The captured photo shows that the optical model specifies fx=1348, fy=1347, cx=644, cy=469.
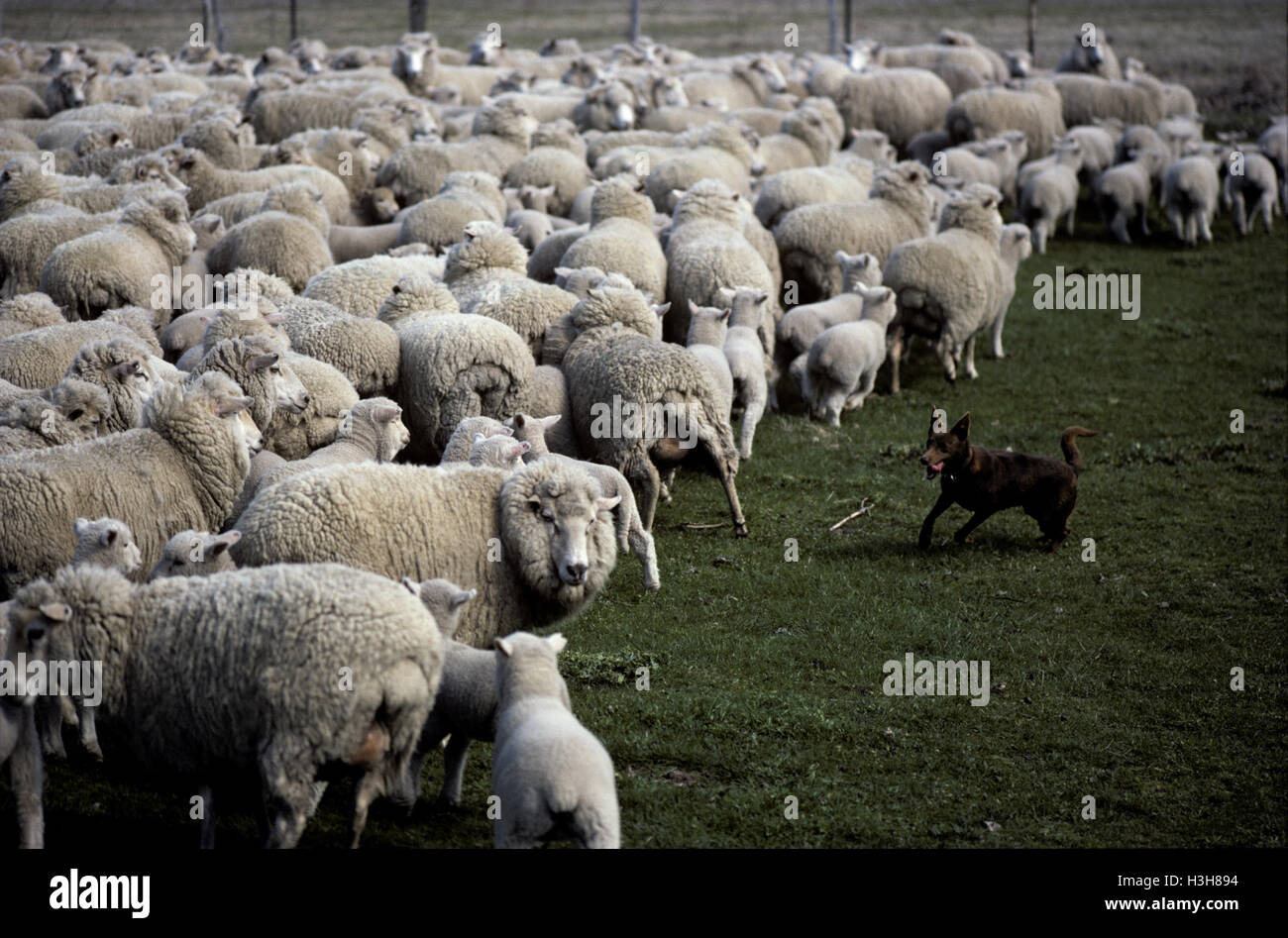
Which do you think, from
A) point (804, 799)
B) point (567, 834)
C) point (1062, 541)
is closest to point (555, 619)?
point (804, 799)

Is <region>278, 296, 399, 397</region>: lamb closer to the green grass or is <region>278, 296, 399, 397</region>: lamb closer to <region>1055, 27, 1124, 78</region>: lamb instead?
the green grass

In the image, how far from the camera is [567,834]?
4.36 m

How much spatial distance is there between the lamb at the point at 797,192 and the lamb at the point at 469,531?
26.3 feet

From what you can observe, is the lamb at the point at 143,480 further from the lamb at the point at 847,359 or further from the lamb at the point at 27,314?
the lamb at the point at 847,359

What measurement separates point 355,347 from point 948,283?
223 inches

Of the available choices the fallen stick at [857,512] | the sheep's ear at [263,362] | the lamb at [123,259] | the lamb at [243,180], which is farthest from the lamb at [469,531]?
the lamb at [243,180]

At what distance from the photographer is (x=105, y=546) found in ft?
17.9

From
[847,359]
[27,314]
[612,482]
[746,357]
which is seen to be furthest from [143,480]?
[847,359]

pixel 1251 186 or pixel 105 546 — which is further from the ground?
pixel 1251 186

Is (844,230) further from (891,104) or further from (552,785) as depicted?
A: (891,104)

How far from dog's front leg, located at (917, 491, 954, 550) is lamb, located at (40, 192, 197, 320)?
559 cm

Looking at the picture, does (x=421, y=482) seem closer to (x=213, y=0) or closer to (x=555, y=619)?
(x=555, y=619)

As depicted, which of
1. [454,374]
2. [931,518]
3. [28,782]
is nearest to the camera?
[28,782]

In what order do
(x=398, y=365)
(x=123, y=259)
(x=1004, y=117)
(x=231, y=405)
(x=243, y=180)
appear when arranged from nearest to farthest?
(x=231, y=405), (x=398, y=365), (x=123, y=259), (x=243, y=180), (x=1004, y=117)
